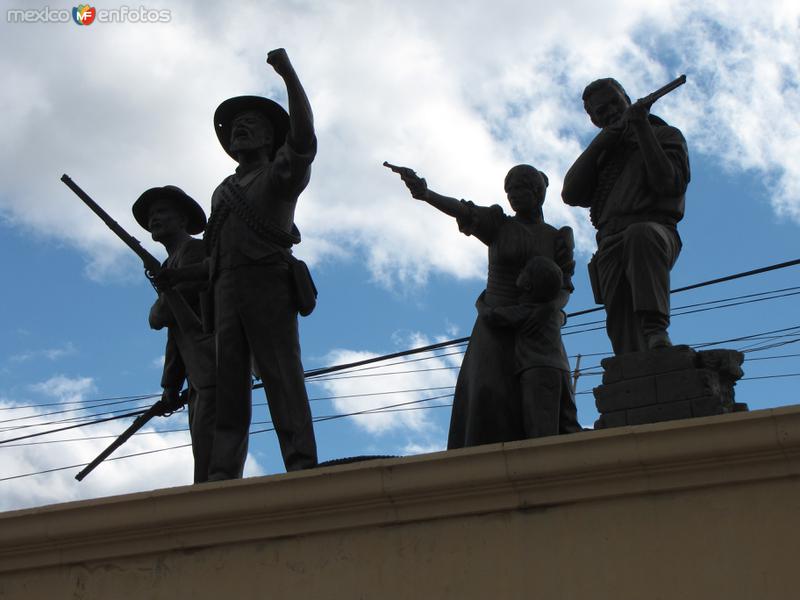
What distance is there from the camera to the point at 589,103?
780cm

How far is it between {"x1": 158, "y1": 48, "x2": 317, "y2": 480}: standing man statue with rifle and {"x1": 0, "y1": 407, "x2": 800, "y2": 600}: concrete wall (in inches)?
35.2

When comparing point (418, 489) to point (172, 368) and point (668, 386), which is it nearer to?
point (668, 386)

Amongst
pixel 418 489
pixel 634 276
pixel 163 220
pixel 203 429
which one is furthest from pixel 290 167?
pixel 418 489

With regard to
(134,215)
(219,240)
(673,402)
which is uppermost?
(134,215)

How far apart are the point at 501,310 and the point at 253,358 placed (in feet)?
5.18

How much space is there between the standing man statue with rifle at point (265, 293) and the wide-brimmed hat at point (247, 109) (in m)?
0.22

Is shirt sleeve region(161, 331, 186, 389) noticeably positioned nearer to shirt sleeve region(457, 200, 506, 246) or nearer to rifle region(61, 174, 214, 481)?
rifle region(61, 174, 214, 481)

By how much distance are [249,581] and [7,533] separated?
1510 millimetres

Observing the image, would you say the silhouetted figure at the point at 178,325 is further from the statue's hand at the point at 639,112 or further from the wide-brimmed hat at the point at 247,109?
the statue's hand at the point at 639,112

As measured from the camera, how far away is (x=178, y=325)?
27.7 feet

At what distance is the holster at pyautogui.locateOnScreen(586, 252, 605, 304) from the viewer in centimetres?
743

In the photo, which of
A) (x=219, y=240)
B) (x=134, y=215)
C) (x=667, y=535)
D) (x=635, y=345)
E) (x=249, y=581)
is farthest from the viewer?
(x=134, y=215)

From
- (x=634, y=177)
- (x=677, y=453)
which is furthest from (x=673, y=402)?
(x=634, y=177)

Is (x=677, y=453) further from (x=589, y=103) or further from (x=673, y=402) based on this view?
(x=589, y=103)
